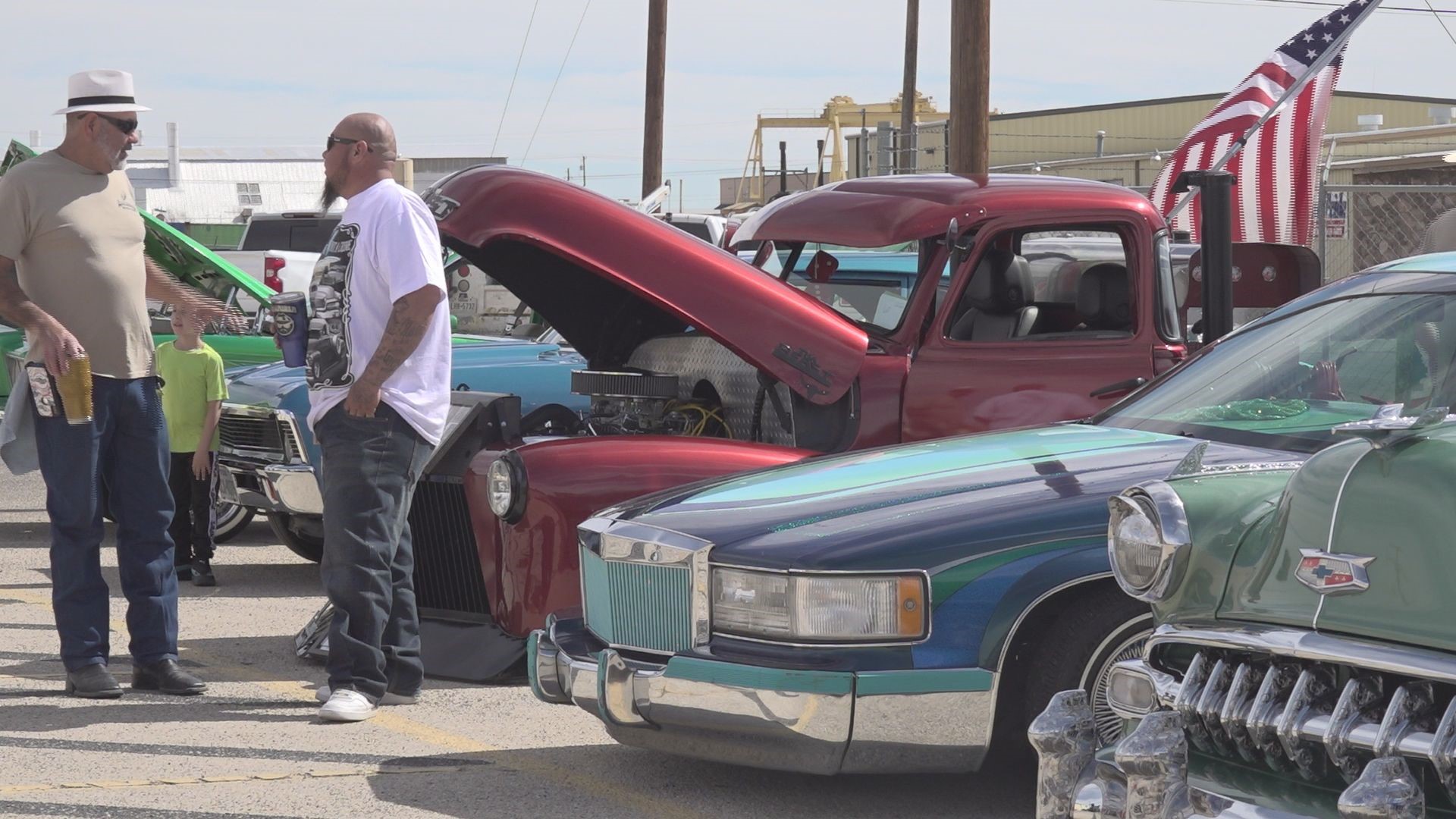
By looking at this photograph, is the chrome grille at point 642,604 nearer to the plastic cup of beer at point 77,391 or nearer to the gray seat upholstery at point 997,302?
the plastic cup of beer at point 77,391

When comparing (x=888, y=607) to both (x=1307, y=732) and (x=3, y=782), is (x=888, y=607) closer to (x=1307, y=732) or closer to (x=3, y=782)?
(x=1307, y=732)

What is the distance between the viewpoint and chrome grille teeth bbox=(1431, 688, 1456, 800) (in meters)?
2.72

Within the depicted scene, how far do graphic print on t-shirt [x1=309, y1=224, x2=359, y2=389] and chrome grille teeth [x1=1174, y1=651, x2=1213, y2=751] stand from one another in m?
3.30

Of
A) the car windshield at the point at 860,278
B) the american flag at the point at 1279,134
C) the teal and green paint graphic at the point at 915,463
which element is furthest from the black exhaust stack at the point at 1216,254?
the american flag at the point at 1279,134

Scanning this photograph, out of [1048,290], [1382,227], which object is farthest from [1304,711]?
[1382,227]

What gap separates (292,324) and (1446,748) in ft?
14.0

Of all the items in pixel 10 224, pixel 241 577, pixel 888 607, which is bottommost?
pixel 241 577

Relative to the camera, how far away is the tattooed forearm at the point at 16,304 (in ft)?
19.0

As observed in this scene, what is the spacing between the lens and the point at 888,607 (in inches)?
169

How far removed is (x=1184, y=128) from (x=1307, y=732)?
39.0 metres

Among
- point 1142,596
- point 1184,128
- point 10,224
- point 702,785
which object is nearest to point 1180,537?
point 1142,596

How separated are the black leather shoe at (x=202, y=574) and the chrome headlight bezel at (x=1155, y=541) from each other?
619 centimetres

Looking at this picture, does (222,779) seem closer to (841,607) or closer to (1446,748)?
(841,607)

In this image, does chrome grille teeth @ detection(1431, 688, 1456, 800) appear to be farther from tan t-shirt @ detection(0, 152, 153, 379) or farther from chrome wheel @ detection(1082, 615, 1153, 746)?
tan t-shirt @ detection(0, 152, 153, 379)
